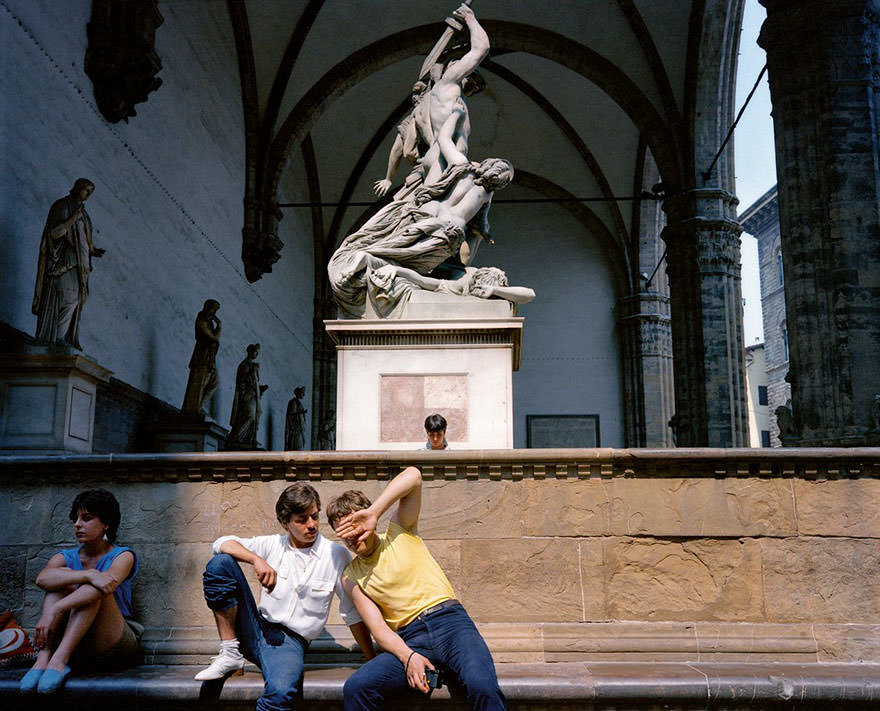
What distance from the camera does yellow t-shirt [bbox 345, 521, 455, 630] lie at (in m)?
3.44

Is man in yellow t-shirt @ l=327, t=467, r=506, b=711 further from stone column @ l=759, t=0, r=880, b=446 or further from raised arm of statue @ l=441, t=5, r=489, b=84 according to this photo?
stone column @ l=759, t=0, r=880, b=446

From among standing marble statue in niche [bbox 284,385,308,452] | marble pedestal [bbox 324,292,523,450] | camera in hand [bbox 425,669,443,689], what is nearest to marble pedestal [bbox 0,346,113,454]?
marble pedestal [bbox 324,292,523,450]

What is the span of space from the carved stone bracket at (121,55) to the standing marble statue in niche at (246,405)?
4.72m

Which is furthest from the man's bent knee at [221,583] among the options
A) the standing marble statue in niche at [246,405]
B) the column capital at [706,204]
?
the column capital at [706,204]

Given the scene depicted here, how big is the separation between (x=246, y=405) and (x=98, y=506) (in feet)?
38.0

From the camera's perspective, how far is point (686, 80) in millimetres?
16891

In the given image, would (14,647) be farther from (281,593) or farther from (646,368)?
(646,368)

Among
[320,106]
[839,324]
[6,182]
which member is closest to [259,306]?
[320,106]

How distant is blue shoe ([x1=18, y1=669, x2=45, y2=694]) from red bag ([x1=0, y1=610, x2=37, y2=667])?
17.2 inches

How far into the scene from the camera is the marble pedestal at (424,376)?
5.98 metres

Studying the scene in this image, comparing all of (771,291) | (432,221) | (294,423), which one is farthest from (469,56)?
(771,291)

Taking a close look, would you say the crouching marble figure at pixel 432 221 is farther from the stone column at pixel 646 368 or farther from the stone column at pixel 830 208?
the stone column at pixel 646 368

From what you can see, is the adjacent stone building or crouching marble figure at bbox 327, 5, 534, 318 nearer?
crouching marble figure at bbox 327, 5, 534, 318

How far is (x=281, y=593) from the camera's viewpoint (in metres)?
3.61
